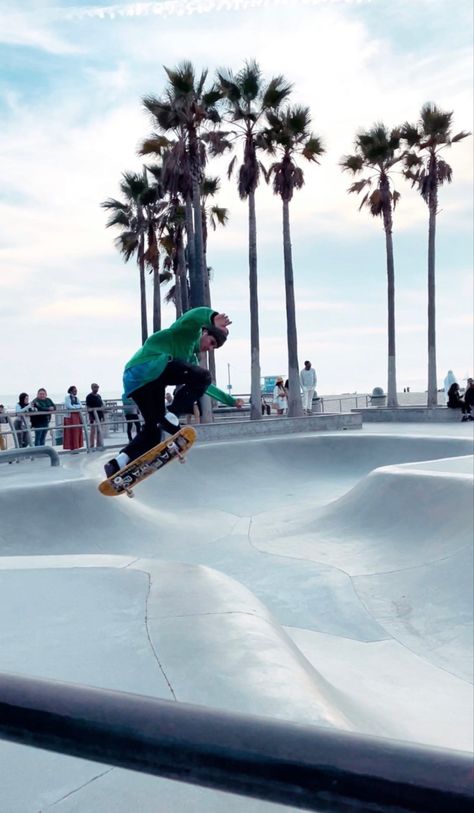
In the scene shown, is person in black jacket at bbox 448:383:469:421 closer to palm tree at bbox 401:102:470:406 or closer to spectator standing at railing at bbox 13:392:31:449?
palm tree at bbox 401:102:470:406

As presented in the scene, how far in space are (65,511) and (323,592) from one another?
4486 millimetres

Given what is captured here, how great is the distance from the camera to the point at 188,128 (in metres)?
21.1

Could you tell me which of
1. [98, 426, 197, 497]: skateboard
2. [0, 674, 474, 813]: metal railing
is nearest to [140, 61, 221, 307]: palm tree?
[98, 426, 197, 497]: skateboard

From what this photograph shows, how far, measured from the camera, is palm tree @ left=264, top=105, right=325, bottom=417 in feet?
75.6

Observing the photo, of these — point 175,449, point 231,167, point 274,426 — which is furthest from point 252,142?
point 175,449

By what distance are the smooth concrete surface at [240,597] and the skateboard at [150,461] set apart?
867 millimetres

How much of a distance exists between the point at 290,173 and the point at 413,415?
9.81m

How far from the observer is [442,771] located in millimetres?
673

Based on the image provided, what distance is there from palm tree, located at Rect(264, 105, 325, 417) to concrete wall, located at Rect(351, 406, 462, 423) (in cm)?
385

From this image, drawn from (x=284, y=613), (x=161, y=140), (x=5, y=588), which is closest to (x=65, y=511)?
(x=284, y=613)

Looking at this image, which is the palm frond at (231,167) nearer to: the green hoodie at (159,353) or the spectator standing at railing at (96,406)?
the spectator standing at railing at (96,406)

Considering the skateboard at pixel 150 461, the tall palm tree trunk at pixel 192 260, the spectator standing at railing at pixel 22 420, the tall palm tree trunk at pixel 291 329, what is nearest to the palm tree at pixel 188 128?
the tall palm tree trunk at pixel 192 260

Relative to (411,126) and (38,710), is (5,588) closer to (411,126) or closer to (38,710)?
(38,710)

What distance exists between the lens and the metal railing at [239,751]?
68 centimetres
